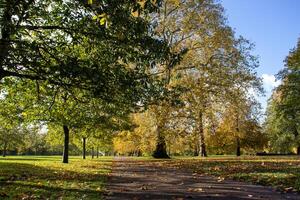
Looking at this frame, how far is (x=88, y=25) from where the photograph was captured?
46.0 ft

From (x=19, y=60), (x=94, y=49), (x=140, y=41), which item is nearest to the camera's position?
(x=140, y=41)

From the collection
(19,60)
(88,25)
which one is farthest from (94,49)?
(19,60)

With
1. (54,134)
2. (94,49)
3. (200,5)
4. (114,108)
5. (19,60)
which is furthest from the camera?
(54,134)

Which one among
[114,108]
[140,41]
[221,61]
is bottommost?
[114,108]

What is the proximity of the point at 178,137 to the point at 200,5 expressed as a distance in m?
12.0

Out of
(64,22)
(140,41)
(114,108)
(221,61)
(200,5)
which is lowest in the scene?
(114,108)

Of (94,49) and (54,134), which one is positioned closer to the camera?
(94,49)

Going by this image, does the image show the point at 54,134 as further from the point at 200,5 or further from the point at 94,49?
the point at 94,49

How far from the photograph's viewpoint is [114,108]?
58.4 ft

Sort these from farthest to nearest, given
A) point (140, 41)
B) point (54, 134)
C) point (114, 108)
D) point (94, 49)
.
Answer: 1. point (54, 134)
2. point (114, 108)
3. point (94, 49)
4. point (140, 41)

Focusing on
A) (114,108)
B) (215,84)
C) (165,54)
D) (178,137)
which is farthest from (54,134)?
(165,54)

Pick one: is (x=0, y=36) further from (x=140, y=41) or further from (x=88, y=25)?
(x=140, y=41)

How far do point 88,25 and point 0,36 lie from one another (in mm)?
2996

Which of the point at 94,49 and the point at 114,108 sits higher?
the point at 94,49
